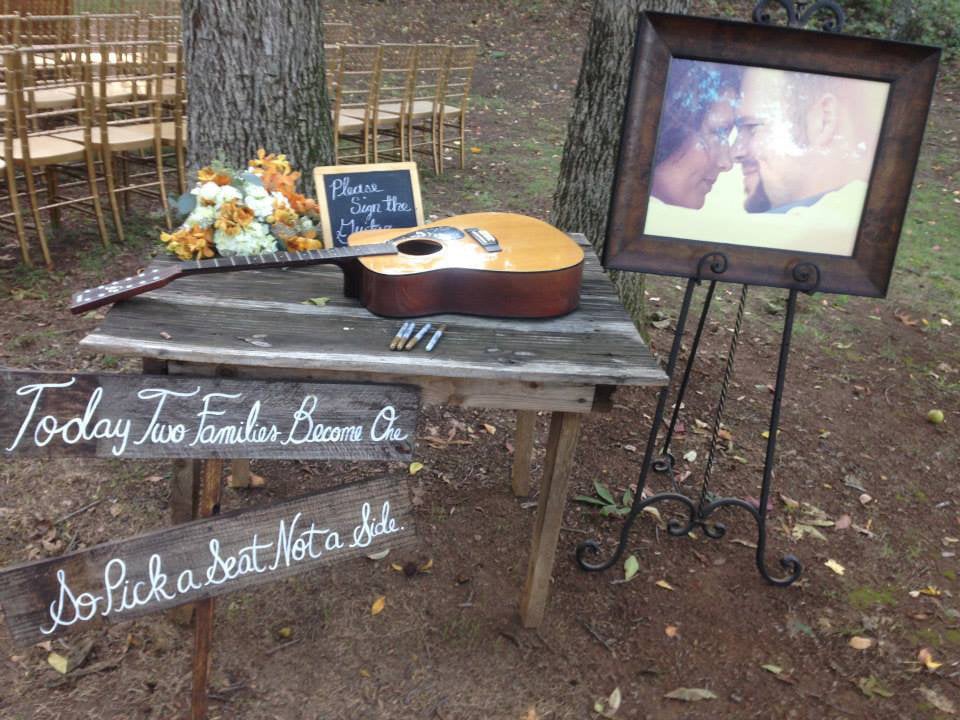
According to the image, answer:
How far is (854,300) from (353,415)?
12.8 feet

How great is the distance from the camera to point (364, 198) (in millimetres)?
2291

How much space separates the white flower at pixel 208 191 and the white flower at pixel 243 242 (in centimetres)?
9

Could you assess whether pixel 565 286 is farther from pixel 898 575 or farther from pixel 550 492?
pixel 898 575

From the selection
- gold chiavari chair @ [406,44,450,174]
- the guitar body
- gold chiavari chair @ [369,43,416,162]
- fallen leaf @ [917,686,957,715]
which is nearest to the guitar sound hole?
the guitar body

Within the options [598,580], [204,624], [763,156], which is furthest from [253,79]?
[598,580]

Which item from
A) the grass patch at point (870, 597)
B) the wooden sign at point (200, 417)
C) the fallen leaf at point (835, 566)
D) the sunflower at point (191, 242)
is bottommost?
the grass patch at point (870, 597)

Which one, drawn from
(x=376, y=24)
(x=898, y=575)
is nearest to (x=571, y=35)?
(x=376, y=24)

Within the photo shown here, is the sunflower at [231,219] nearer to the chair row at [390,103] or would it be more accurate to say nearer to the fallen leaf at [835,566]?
the fallen leaf at [835,566]

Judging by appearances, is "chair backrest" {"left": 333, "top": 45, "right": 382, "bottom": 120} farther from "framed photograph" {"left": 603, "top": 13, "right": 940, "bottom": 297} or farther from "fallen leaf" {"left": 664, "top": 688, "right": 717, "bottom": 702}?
"fallen leaf" {"left": 664, "top": 688, "right": 717, "bottom": 702}

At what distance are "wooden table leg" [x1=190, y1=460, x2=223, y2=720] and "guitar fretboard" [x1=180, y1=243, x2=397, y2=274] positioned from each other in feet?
1.48

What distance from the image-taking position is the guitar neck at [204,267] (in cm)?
175

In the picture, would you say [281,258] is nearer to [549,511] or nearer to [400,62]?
[549,511]

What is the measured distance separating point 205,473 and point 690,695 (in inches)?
53.6

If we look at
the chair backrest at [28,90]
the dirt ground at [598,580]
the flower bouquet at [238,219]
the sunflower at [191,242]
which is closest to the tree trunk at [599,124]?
the dirt ground at [598,580]
